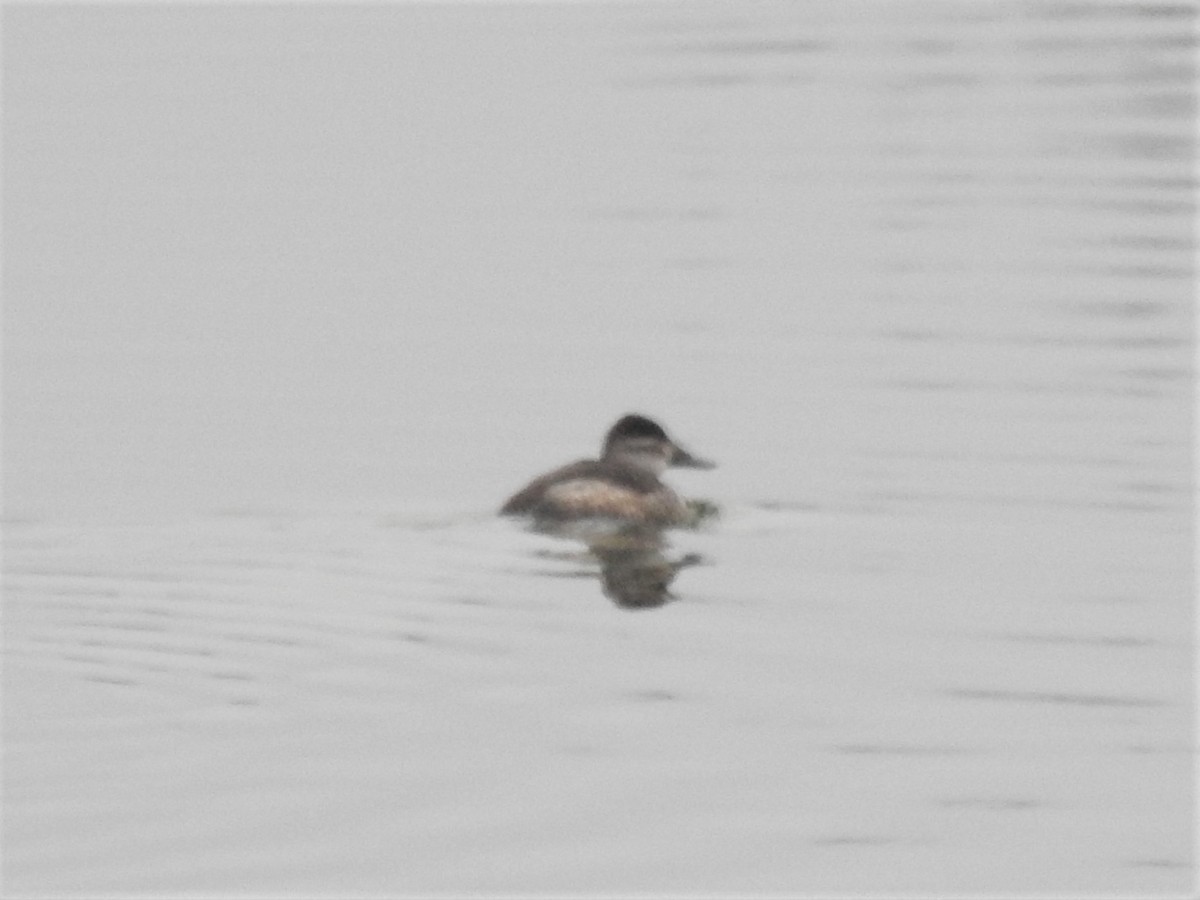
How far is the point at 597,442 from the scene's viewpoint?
19.5 meters

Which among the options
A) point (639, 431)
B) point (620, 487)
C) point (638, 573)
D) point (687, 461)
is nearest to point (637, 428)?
point (639, 431)

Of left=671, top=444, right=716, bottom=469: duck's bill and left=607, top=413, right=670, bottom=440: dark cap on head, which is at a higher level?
left=607, top=413, right=670, bottom=440: dark cap on head

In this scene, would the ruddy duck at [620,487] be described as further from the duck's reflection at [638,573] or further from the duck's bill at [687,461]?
the duck's reflection at [638,573]

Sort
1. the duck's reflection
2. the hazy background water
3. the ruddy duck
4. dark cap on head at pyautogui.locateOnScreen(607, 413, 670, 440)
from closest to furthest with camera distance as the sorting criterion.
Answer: the hazy background water
the duck's reflection
the ruddy duck
dark cap on head at pyautogui.locateOnScreen(607, 413, 670, 440)

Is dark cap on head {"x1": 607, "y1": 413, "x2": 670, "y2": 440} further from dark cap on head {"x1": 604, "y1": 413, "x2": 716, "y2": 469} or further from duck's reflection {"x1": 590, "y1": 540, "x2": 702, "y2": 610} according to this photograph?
duck's reflection {"x1": 590, "y1": 540, "x2": 702, "y2": 610}

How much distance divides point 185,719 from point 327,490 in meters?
4.96

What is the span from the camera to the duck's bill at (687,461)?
18297 mm

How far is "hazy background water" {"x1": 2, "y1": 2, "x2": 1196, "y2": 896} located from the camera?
12.1 meters

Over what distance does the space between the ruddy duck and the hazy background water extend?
0.29 metres

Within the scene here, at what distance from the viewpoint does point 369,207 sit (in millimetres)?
25688

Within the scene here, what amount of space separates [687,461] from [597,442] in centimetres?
122

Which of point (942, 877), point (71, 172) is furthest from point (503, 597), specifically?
point (71, 172)

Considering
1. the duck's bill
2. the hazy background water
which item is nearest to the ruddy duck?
the duck's bill

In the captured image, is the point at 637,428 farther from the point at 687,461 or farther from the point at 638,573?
the point at 638,573
